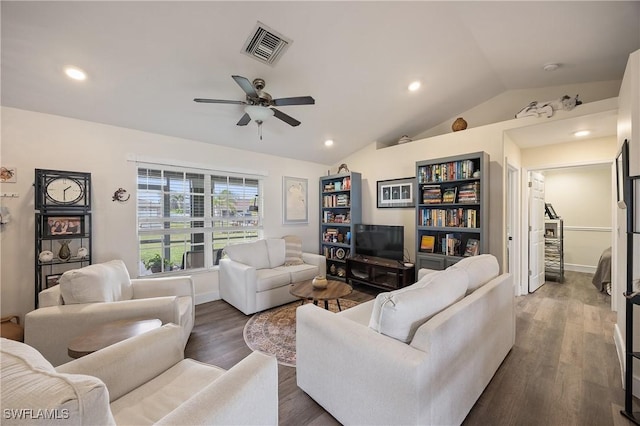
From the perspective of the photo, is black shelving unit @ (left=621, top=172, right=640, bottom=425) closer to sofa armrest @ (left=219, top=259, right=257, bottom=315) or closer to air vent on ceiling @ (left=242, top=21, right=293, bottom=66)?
air vent on ceiling @ (left=242, top=21, right=293, bottom=66)

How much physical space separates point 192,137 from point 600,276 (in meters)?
6.58

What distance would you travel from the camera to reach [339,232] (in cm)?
493

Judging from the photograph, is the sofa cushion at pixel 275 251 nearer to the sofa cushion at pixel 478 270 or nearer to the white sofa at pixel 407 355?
the white sofa at pixel 407 355

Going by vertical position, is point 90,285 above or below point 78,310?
above

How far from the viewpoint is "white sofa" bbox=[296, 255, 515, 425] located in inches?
47.2

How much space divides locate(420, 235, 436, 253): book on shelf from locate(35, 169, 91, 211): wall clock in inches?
165

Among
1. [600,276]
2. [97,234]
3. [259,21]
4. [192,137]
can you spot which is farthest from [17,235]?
[600,276]

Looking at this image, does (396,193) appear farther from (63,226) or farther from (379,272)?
(63,226)

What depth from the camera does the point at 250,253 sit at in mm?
3670

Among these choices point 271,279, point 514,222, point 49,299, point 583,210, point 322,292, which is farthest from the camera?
point 583,210

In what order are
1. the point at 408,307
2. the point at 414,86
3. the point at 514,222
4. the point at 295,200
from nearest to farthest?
the point at 408,307
the point at 414,86
the point at 514,222
the point at 295,200

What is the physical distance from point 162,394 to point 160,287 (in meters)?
1.64

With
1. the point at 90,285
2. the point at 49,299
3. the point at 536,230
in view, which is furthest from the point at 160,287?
the point at 536,230

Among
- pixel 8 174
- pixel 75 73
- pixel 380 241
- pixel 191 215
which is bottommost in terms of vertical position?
pixel 380 241
